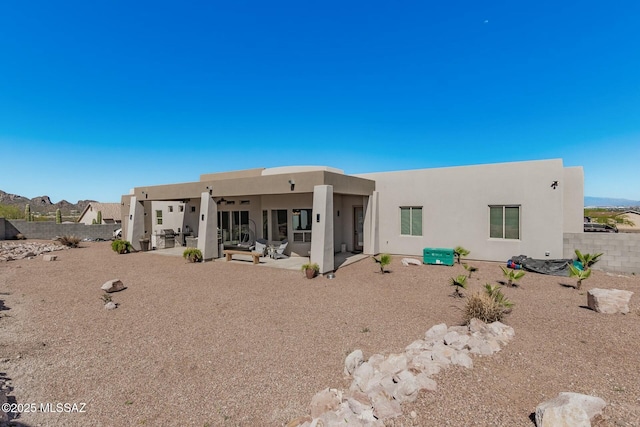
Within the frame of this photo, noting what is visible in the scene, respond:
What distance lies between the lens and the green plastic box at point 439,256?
39.9 feet

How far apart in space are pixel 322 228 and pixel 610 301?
7.76m

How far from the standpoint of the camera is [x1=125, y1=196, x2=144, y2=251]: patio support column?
17.2 metres

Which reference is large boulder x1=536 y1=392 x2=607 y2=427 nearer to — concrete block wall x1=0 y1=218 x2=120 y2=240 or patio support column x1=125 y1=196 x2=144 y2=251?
patio support column x1=125 y1=196 x2=144 y2=251

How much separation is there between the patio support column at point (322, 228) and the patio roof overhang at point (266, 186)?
399 mm

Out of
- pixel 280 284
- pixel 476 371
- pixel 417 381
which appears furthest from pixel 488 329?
pixel 280 284

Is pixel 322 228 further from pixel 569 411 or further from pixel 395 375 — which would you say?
pixel 569 411

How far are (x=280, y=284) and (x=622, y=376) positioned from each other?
311 inches

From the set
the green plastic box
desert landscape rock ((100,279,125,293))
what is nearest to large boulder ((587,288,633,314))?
the green plastic box

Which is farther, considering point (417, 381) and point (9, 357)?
point (9, 357)

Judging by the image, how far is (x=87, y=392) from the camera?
4.13 m

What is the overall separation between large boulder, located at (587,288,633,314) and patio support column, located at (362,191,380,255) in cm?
877

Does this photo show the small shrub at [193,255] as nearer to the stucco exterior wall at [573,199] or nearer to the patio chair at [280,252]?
the patio chair at [280,252]

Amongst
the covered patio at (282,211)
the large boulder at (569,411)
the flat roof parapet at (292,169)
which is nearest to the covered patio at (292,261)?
the covered patio at (282,211)

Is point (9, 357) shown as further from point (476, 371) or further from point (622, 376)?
point (622, 376)
